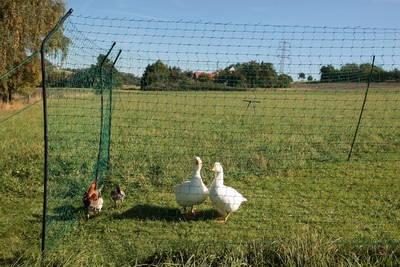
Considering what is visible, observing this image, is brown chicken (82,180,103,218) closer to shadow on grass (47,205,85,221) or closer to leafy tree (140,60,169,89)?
shadow on grass (47,205,85,221)

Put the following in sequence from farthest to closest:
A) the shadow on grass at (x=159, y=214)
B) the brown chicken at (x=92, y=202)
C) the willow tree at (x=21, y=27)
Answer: the willow tree at (x=21, y=27) → the shadow on grass at (x=159, y=214) → the brown chicken at (x=92, y=202)

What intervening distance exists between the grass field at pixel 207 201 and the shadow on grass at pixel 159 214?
0.01m

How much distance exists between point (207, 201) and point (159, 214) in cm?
94

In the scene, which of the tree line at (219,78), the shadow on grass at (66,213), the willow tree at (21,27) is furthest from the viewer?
the willow tree at (21,27)

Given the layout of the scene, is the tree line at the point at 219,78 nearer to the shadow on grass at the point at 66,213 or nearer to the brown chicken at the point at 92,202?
the brown chicken at the point at 92,202

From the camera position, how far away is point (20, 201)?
22.3 ft

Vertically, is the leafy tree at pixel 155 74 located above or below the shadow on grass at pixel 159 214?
above

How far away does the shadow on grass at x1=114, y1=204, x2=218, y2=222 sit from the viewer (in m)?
6.14

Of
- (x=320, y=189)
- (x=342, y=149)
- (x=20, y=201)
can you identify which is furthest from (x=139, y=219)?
(x=342, y=149)

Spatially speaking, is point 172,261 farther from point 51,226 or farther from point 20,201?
point 20,201

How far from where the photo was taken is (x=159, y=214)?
20.7ft

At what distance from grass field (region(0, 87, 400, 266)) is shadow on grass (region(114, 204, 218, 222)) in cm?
1

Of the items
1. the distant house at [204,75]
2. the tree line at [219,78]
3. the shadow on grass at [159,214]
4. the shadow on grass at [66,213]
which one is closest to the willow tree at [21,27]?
the shadow on grass at [66,213]

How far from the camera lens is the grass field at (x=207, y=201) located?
435 cm
